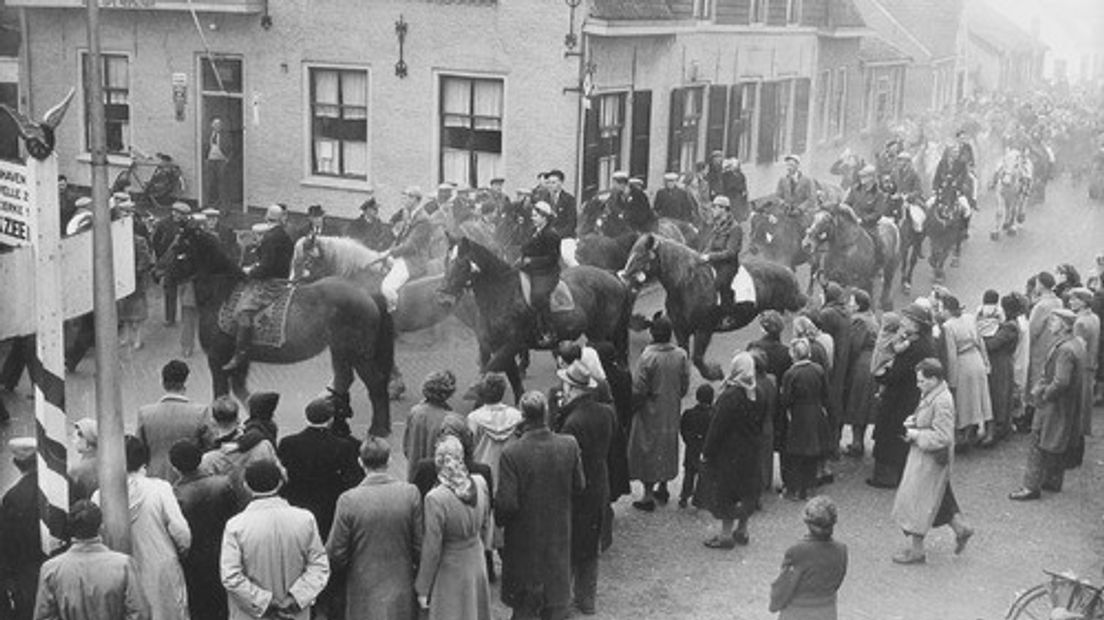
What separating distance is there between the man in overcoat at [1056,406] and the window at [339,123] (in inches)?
491

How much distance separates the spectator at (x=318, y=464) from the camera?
26.2 ft

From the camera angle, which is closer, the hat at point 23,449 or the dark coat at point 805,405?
the hat at point 23,449

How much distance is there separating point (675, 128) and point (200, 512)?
17041 millimetres

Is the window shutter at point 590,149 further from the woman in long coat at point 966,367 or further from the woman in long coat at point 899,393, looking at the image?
the woman in long coat at point 899,393

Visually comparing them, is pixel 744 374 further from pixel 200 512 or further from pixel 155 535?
pixel 155 535

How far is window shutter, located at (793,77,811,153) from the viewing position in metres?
29.9

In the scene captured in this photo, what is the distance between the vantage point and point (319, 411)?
26.0 ft

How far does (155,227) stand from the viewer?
15891 mm

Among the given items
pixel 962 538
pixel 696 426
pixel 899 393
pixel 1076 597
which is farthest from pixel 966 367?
pixel 1076 597

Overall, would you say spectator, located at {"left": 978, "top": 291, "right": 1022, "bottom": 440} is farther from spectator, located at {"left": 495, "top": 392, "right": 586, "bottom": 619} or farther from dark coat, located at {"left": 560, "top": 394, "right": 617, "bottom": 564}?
spectator, located at {"left": 495, "top": 392, "right": 586, "bottom": 619}

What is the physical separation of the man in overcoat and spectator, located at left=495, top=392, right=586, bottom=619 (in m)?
5.02

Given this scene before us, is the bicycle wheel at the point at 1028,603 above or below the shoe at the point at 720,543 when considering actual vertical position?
above

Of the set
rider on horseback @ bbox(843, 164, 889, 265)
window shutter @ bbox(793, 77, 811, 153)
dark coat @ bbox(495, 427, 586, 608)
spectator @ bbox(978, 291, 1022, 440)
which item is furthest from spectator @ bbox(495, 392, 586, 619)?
window shutter @ bbox(793, 77, 811, 153)

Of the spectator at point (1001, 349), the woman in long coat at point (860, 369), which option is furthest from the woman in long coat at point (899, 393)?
the spectator at point (1001, 349)
